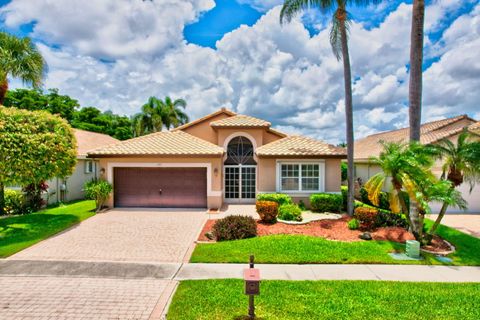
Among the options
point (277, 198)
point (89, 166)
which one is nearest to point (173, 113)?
point (89, 166)

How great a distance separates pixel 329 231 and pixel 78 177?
64.0ft

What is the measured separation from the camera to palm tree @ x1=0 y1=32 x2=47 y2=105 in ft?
46.3

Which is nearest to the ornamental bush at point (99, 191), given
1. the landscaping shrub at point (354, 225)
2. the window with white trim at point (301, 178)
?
the window with white trim at point (301, 178)

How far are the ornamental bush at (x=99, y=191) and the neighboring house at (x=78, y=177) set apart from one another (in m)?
4.08

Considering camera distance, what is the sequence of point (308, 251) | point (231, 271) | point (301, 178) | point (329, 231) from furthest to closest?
point (301, 178)
point (329, 231)
point (308, 251)
point (231, 271)

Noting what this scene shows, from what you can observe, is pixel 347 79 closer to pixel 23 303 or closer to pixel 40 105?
pixel 23 303

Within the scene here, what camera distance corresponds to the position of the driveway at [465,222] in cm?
1208

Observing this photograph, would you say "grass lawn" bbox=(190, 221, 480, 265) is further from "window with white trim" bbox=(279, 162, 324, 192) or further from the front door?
the front door

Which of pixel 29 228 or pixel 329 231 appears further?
pixel 29 228

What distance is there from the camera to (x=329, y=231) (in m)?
11.2

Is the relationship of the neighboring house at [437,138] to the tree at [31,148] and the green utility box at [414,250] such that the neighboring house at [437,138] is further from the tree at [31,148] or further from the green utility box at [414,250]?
the tree at [31,148]

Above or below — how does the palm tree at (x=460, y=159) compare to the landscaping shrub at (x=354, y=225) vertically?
above

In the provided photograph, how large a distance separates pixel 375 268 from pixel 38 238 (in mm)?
13001

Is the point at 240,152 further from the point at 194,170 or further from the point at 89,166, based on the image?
the point at 89,166
